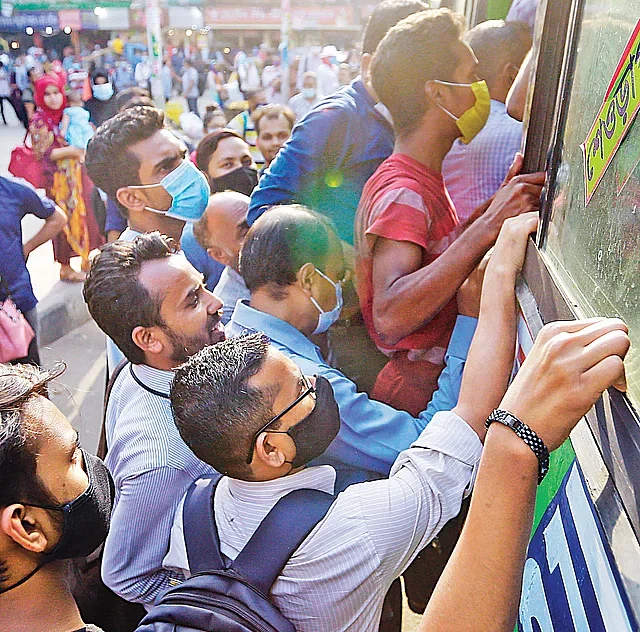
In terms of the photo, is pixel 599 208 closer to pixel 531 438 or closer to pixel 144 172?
pixel 531 438

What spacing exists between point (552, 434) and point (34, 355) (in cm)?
316

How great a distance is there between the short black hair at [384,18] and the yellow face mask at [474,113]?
2.96 feet

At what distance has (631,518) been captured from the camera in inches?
27.6

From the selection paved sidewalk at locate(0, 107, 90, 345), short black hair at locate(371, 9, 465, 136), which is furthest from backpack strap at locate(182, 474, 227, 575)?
paved sidewalk at locate(0, 107, 90, 345)

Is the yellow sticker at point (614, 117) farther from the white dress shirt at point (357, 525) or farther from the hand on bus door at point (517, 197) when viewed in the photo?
the white dress shirt at point (357, 525)

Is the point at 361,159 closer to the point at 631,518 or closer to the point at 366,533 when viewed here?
the point at 366,533

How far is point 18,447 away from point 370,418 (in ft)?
2.51

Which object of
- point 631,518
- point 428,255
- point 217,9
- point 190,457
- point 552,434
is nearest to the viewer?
point 631,518

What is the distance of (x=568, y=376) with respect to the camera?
2.57 ft

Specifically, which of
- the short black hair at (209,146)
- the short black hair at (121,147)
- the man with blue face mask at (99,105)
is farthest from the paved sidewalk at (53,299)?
the short black hair at (121,147)

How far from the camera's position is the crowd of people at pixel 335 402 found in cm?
86

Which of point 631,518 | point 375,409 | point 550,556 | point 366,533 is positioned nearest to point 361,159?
point 375,409

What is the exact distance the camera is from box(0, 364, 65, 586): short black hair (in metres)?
1.13

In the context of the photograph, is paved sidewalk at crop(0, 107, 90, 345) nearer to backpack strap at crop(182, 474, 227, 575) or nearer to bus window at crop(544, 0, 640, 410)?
backpack strap at crop(182, 474, 227, 575)
